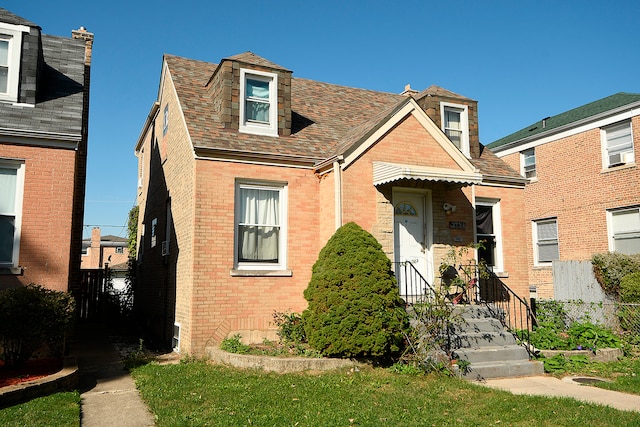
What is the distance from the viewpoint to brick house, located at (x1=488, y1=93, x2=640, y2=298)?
1841cm

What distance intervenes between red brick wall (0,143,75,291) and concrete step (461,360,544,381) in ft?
25.4

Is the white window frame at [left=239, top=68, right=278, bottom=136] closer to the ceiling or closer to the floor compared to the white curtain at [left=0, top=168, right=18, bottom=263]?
closer to the ceiling

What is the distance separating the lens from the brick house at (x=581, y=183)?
18.4 m

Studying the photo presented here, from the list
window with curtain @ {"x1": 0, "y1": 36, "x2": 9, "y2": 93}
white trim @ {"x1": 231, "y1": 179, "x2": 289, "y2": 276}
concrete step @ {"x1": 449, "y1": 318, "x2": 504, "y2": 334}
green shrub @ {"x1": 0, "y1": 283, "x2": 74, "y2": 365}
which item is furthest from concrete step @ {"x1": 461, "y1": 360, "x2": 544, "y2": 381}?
window with curtain @ {"x1": 0, "y1": 36, "x2": 9, "y2": 93}

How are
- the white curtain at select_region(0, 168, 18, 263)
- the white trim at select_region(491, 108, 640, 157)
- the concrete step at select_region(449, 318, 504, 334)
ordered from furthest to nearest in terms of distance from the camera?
the white trim at select_region(491, 108, 640, 157) < the concrete step at select_region(449, 318, 504, 334) < the white curtain at select_region(0, 168, 18, 263)

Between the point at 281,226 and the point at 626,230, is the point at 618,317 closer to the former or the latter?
the point at 626,230

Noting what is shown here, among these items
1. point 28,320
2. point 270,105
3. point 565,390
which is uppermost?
point 270,105

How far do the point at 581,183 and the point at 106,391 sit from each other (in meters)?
18.3

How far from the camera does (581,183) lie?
65.5 ft

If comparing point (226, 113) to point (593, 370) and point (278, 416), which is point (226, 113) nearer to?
point (278, 416)

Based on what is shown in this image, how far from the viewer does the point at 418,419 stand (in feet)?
21.7

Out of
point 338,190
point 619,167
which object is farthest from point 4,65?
point 619,167

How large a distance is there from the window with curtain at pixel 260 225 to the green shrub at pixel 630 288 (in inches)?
413

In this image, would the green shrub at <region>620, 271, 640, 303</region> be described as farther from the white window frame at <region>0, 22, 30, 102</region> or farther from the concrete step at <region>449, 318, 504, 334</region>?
the white window frame at <region>0, 22, 30, 102</region>
